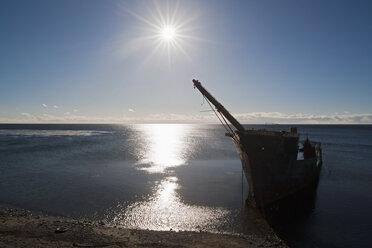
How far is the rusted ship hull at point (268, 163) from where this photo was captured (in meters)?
17.6

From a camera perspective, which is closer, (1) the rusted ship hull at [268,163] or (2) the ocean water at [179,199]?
(2) the ocean water at [179,199]

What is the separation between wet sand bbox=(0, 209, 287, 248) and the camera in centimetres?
1069

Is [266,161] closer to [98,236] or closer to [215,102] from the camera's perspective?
[215,102]

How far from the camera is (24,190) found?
20.7m

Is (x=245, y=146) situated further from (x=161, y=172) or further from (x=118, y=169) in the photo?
(x=118, y=169)

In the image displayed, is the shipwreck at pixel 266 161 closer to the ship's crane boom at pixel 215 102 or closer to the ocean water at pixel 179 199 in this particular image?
the ship's crane boom at pixel 215 102

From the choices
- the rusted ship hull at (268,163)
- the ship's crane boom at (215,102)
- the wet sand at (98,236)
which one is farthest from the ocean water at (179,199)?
the ship's crane boom at (215,102)

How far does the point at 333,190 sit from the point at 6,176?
37.5m

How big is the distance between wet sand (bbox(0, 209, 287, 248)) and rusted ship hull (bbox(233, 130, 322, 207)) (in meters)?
4.40

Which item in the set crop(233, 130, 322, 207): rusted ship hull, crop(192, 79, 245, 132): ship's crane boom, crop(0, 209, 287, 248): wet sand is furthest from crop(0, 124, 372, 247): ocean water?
crop(192, 79, 245, 132): ship's crane boom

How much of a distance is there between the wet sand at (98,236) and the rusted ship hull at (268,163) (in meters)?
4.40

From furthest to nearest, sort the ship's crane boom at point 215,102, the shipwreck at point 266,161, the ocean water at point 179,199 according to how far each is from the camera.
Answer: the ship's crane boom at point 215,102
the shipwreck at point 266,161
the ocean water at point 179,199

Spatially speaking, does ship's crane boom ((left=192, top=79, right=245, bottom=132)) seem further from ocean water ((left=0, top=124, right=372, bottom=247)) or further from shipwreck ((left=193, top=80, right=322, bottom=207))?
ocean water ((left=0, top=124, right=372, bottom=247))

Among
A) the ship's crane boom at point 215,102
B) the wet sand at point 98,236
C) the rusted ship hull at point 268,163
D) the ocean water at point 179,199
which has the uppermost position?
the ship's crane boom at point 215,102
